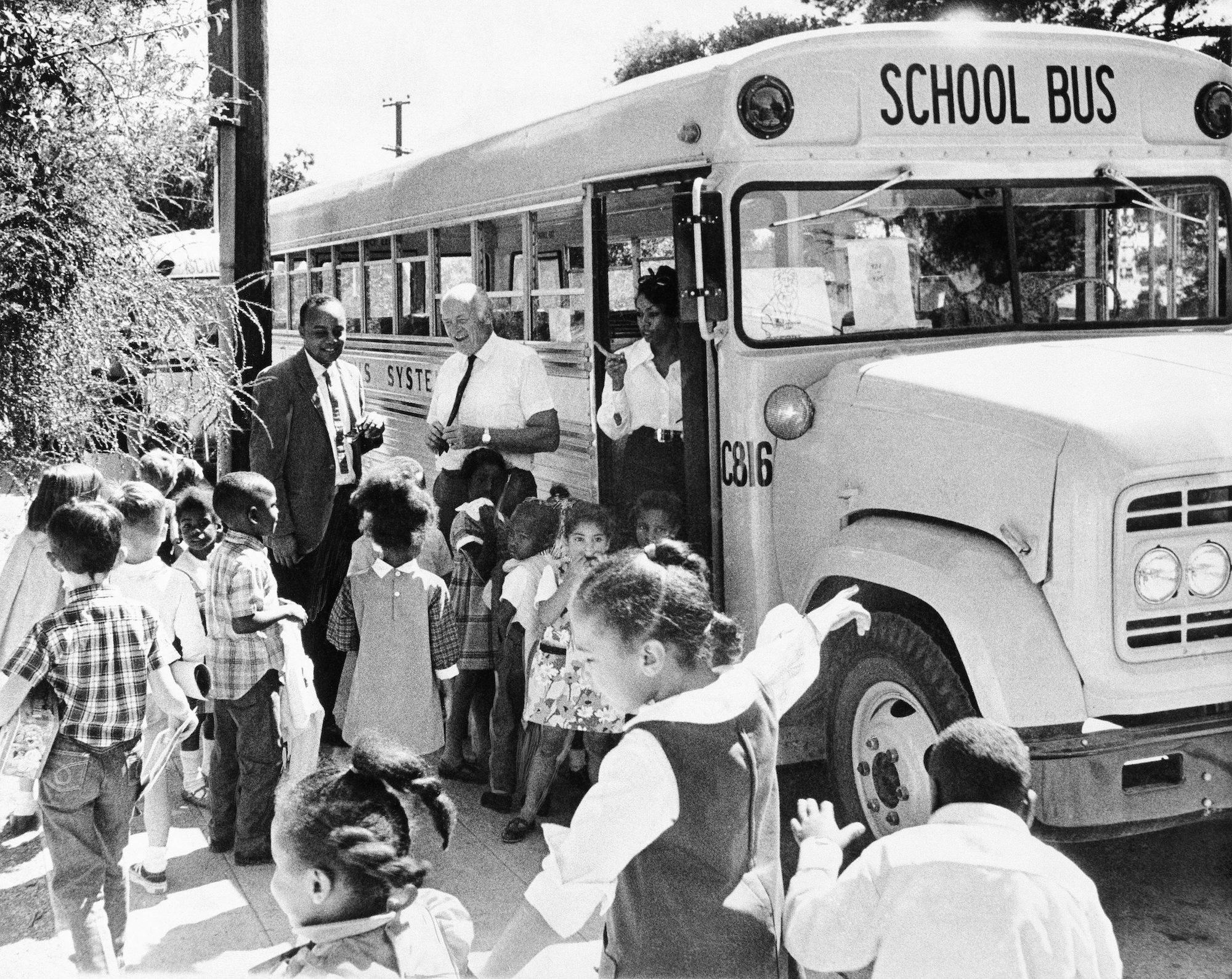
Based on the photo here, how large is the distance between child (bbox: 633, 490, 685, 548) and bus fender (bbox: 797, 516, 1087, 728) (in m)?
0.87

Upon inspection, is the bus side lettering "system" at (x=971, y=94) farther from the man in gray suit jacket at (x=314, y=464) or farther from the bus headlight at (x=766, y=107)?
the man in gray suit jacket at (x=314, y=464)

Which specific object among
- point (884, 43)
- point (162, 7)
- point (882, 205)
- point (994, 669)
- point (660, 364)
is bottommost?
point (994, 669)

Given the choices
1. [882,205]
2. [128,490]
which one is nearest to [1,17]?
[128,490]

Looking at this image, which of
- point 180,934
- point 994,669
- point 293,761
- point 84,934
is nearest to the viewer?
point 84,934

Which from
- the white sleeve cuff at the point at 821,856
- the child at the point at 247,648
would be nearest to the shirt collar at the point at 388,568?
the child at the point at 247,648

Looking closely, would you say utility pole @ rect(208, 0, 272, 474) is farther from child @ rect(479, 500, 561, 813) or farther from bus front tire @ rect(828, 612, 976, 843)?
bus front tire @ rect(828, 612, 976, 843)

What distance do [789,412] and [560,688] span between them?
1194 millimetres

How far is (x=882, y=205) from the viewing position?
4867 mm

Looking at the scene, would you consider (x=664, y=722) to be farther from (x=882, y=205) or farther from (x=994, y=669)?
(x=882, y=205)

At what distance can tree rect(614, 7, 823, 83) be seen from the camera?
101 ft

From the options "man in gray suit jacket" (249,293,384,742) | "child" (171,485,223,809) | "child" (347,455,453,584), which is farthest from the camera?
"man in gray suit jacket" (249,293,384,742)

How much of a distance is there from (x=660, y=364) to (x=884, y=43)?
4.53ft

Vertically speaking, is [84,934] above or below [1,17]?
below

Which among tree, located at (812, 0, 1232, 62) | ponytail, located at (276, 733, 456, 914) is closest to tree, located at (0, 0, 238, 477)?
ponytail, located at (276, 733, 456, 914)
